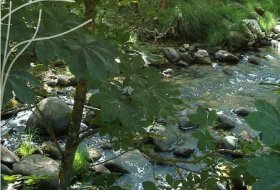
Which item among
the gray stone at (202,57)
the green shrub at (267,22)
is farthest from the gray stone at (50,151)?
the green shrub at (267,22)

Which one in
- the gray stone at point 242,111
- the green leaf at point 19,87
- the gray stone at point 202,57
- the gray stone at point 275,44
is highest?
the green leaf at point 19,87

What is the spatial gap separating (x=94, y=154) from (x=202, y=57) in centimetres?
450

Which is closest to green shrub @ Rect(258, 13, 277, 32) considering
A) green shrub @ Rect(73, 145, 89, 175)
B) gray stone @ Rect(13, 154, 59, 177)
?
green shrub @ Rect(73, 145, 89, 175)

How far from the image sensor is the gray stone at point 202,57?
8352 mm

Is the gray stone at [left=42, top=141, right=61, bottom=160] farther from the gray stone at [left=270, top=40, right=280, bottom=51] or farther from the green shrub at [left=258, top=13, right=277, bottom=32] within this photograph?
the green shrub at [left=258, top=13, right=277, bottom=32]

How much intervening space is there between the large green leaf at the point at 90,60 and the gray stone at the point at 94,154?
3293 mm

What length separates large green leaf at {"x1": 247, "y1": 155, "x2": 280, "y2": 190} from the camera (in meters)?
0.93

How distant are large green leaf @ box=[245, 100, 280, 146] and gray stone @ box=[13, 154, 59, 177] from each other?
9.65 ft

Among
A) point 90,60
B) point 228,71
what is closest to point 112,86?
point 90,60

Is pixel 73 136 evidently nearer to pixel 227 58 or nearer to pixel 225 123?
pixel 225 123

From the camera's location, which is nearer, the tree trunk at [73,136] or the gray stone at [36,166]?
the tree trunk at [73,136]

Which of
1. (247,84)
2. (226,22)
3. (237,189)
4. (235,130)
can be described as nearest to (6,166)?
(237,189)

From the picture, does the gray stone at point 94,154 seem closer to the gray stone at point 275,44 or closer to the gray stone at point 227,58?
the gray stone at point 227,58

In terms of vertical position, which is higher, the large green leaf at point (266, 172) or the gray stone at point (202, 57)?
the large green leaf at point (266, 172)
